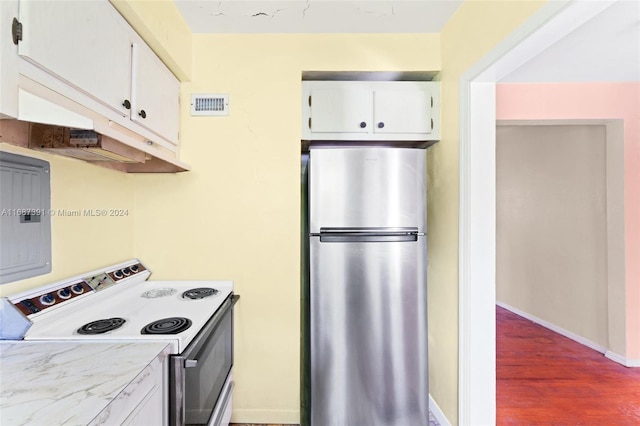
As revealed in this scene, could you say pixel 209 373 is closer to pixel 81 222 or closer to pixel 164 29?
pixel 81 222

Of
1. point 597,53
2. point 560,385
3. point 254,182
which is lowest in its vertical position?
point 560,385

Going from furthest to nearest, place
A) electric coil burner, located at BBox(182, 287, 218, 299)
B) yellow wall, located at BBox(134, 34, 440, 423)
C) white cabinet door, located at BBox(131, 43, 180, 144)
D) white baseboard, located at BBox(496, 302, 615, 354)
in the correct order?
white baseboard, located at BBox(496, 302, 615, 354) → yellow wall, located at BBox(134, 34, 440, 423) → electric coil burner, located at BBox(182, 287, 218, 299) → white cabinet door, located at BBox(131, 43, 180, 144)

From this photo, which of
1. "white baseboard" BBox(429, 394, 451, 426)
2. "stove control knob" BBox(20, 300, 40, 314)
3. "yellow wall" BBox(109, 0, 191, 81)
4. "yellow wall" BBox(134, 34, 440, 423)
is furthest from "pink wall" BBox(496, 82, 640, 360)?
"stove control knob" BBox(20, 300, 40, 314)

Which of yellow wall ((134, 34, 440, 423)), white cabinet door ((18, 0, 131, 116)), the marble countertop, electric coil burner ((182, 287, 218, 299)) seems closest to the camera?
the marble countertop

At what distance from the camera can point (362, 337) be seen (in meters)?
1.71

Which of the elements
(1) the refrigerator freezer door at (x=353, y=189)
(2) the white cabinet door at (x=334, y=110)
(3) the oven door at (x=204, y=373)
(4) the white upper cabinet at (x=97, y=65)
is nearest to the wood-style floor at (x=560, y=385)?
(1) the refrigerator freezer door at (x=353, y=189)

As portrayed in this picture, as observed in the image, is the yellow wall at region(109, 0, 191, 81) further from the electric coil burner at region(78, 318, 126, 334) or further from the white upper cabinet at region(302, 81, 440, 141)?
the electric coil burner at region(78, 318, 126, 334)

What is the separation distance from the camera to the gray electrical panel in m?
1.04

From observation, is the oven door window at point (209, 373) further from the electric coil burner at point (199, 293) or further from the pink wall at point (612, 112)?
the pink wall at point (612, 112)

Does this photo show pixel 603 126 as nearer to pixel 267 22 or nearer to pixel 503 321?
pixel 503 321

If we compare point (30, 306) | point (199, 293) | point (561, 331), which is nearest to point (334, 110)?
point (199, 293)

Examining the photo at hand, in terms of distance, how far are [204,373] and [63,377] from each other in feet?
1.93

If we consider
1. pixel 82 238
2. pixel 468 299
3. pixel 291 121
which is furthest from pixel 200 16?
pixel 468 299

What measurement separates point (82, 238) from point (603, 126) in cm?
446
